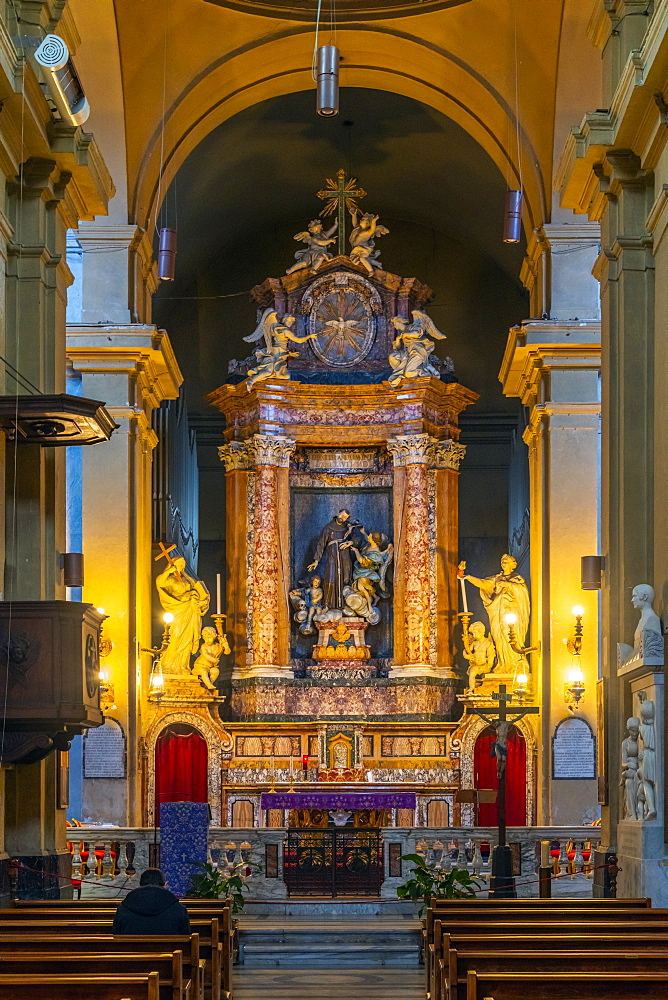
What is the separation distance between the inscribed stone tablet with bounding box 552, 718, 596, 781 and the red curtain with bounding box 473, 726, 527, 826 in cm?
134

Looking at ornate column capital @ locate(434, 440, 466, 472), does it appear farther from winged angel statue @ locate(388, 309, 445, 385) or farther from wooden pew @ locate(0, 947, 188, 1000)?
wooden pew @ locate(0, 947, 188, 1000)

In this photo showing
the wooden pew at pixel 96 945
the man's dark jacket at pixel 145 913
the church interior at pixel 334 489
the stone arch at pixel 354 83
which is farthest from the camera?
the stone arch at pixel 354 83

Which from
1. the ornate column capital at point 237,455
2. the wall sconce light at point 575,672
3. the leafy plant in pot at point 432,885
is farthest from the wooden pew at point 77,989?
the ornate column capital at point 237,455

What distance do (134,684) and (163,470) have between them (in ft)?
15.0

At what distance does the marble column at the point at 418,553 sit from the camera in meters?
20.4

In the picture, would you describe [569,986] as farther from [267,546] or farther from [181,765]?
[267,546]

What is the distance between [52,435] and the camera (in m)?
11.5

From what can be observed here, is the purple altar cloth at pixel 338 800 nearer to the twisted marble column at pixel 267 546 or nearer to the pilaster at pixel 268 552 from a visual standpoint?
the pilaster at pixel 268 552

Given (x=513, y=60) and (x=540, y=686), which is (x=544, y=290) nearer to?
(x=513, y=60)

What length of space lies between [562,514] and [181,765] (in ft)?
18.6

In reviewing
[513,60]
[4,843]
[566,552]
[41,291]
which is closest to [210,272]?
[513,60]

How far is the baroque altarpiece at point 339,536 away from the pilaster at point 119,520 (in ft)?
5.67

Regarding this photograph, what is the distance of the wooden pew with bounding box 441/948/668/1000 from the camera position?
6309mm

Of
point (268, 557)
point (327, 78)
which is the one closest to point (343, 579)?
point (268, 557)
